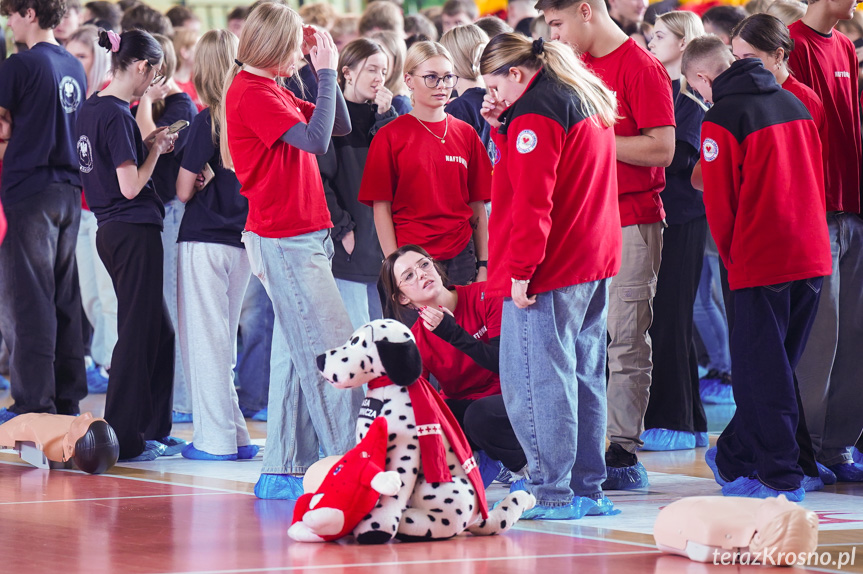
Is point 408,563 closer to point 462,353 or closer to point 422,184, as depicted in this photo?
point 462,353

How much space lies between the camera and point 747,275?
384 cm

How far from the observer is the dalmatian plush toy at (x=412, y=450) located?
3.27 meters

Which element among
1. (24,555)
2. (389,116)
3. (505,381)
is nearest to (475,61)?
(389,116)

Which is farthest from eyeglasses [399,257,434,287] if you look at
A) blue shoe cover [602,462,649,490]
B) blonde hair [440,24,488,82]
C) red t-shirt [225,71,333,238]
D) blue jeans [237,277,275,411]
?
blue jeans [237,277,275,411]

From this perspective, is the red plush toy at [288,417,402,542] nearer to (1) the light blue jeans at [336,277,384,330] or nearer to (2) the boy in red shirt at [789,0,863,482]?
(1) the light blue jeans at [336,277,384,330]

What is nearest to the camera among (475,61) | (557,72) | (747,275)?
(557,72)

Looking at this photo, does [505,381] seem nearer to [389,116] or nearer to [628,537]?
[628,537]

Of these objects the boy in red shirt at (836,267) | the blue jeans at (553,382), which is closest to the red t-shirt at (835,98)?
the boy in red shirt at (836,267)

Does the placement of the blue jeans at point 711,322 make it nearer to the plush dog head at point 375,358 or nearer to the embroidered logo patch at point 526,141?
the embroidered logo patch at point 526,141

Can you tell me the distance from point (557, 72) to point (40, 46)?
299 centimetres

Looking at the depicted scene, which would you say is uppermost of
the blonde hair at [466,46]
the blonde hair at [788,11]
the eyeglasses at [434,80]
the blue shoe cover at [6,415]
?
the blonde hair at [788,11]

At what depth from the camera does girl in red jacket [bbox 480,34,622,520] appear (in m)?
3.42

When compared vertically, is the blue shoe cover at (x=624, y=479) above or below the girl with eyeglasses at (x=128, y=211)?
below

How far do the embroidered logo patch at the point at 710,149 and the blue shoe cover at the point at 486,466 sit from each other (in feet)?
4.52
